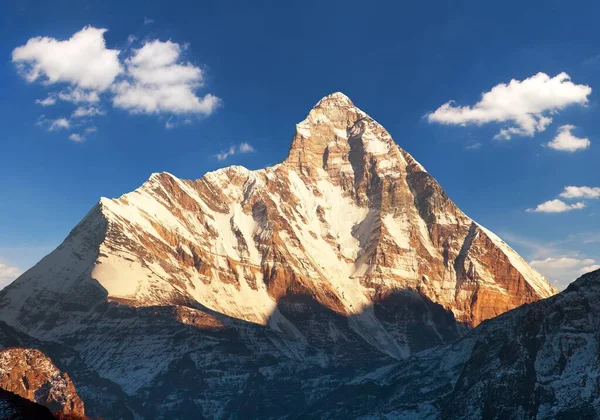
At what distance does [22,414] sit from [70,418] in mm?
26960

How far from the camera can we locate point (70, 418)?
11756cm

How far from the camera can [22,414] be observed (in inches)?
3600

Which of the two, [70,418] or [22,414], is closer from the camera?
[22,414]
